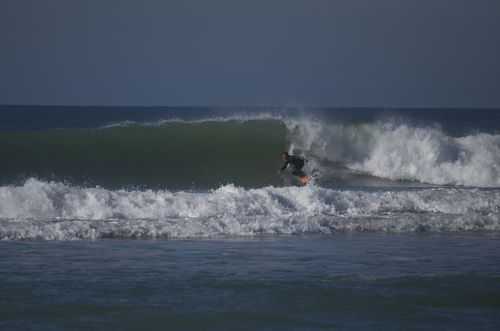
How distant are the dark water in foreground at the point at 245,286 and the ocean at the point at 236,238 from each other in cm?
3

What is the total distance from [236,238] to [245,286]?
3.77m

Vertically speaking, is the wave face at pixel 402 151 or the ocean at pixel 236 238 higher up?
the wave face at pixel 402 151

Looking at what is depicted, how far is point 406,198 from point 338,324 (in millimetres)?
9747

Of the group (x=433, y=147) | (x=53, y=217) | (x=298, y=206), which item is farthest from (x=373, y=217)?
(x=433, y=147)

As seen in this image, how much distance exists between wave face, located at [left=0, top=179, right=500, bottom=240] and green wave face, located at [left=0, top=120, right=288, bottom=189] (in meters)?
5.50

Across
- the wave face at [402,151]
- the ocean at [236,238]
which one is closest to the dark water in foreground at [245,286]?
the ocean at [236,238]

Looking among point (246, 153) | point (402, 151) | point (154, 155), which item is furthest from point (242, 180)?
point (402, 151)

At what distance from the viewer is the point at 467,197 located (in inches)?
692

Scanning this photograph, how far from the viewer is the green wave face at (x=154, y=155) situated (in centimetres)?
2202

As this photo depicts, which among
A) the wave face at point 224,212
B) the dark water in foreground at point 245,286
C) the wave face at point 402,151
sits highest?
the wave face at point 402,151

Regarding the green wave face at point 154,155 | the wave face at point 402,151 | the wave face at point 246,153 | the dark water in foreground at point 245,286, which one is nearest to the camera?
the dark water in foreground at point 245,286

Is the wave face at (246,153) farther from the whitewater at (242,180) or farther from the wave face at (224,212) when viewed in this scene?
the wave face at (224,212)

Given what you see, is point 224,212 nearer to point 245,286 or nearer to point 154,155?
point 245,286

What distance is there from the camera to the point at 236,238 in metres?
12.8
